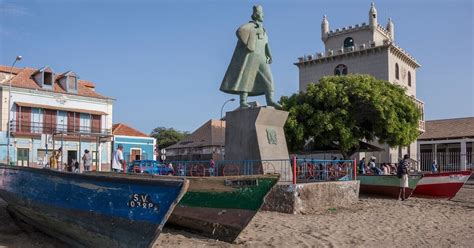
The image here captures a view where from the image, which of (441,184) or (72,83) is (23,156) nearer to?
(72,83)

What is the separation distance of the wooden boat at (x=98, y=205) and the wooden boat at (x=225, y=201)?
1300 mm

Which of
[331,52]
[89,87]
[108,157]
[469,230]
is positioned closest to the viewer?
[469,230]

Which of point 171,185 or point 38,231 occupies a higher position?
point 171,185

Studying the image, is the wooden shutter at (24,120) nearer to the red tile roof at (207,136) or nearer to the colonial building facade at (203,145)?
the colonial building facade at (203,145)

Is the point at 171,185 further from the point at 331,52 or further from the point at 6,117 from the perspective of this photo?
the point at 331,52

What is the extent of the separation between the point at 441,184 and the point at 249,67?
855 centimetres

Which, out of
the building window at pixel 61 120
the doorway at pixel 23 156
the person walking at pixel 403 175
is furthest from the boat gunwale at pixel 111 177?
the building window at pixel 61 120

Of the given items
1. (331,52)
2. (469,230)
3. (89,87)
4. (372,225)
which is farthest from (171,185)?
(331,52)

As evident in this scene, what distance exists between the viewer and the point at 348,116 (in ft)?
84.8

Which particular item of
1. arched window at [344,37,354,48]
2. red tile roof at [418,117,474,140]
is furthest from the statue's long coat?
arched window at [344,37,354,48]

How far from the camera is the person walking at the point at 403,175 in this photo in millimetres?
14672

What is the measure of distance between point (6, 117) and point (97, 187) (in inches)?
1198

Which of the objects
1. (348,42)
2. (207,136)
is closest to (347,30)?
(348,42)

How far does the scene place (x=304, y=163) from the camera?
39.8 ft
